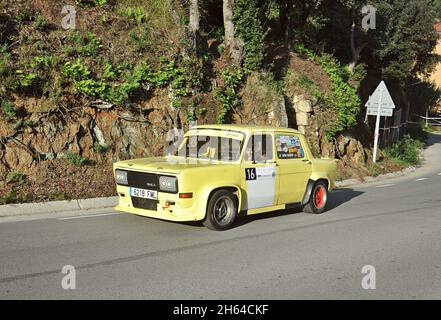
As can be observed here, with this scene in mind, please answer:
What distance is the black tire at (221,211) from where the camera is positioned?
26.5 ft

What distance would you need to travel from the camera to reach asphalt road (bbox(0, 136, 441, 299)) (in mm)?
5508

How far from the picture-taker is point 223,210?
838cm

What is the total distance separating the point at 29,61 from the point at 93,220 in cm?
477

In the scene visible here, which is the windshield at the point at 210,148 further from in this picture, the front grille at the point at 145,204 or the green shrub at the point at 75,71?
the green shrub at the point at 75,71

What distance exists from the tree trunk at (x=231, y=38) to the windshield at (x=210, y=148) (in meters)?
7.17

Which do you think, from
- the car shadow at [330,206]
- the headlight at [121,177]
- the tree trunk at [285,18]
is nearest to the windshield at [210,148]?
the car shadow at [330,206]

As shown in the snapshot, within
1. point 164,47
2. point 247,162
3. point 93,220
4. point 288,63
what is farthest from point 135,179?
point 288,63

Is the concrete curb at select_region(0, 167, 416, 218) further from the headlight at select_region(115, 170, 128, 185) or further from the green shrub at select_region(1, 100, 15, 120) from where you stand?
the green shrub at select_region(1, 100, 15, 120)

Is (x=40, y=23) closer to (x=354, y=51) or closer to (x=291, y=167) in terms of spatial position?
(x=291, y=167)

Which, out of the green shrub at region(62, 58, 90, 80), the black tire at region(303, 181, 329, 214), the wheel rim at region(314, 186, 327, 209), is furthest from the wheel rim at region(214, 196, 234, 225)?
the green shrub at region(62, 58, 90, 80)

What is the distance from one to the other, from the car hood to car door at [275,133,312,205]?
1.36 meters

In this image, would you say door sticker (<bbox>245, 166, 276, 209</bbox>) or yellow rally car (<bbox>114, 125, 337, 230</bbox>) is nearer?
yellow rally car (<bbox>114, 125, 337, 230</bbox>)

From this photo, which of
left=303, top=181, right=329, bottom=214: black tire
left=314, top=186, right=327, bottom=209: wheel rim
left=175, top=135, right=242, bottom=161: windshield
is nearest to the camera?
left=175, top=135, right=242, bottom=161: windshield

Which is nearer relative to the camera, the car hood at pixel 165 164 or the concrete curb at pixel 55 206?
the car hood at pixel 165 164
